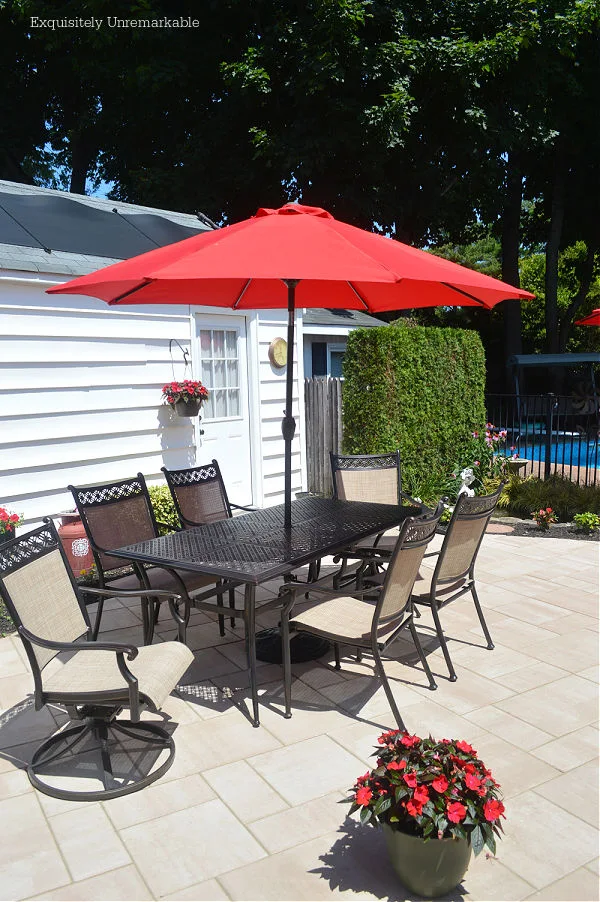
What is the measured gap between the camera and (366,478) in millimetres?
5820

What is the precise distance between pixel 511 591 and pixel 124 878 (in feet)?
12.5

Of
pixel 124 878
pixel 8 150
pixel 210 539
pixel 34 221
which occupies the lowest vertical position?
pixel 124 878

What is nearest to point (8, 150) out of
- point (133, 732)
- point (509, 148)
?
point (509, 148)

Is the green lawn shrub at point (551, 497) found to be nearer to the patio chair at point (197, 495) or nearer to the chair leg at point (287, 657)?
the patio chair at point (197, 495)

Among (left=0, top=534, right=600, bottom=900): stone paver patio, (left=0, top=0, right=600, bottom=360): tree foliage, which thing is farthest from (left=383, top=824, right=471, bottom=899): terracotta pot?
(left=0, top=0, right=600, bottom=360): tree foliage

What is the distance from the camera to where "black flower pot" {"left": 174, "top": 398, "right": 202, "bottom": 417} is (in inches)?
271

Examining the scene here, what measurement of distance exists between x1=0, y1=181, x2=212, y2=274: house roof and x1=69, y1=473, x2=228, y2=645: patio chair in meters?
2.29

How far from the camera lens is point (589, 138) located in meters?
17.4

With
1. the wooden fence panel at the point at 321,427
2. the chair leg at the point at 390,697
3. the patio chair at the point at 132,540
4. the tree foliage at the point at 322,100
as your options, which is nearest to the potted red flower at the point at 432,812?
the chair leg at the point at 390,697

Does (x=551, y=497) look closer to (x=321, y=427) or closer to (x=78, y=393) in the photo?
(x=321, y=427)

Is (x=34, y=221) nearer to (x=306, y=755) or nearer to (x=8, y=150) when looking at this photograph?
(x=306, y=755)

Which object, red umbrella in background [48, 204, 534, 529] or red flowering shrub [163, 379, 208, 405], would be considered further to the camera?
red flowering shrub [163, 379, 208, 405]

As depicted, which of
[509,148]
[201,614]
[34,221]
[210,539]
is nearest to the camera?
[210,539]

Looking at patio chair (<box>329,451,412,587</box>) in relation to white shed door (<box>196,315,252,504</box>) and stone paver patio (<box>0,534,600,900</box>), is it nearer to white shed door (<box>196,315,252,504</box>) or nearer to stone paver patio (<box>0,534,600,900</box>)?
stone paver patio (<box>0,534,600,900</box>)
